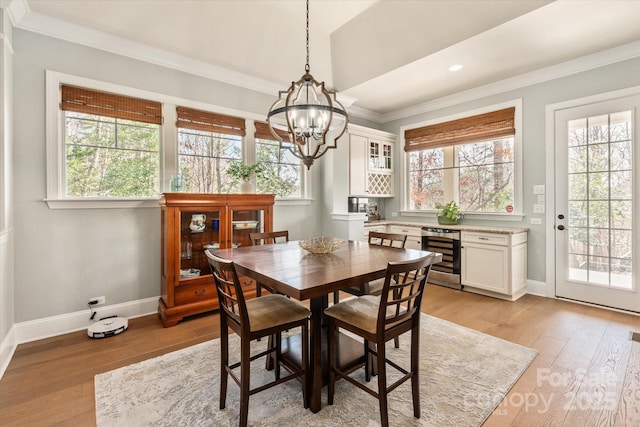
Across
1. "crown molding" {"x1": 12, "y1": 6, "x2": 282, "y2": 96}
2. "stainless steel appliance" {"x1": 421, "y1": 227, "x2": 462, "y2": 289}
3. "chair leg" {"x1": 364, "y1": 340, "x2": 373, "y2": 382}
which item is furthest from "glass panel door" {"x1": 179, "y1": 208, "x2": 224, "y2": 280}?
"stainless steel appliance" {"x1": 421, "y1": 227, "x2": 462, "y2": 289}

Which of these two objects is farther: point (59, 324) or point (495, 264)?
point (495, 264)

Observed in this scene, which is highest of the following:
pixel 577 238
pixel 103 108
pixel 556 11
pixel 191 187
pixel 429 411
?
pixel 556 11

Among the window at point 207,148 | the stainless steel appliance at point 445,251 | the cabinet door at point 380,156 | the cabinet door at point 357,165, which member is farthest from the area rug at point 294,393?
the cabinet door at point 380,156

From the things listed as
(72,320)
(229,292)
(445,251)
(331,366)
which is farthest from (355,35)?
(72,320)

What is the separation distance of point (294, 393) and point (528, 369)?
174cm

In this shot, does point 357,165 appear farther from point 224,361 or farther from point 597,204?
point 224,361

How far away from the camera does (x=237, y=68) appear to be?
3717 millimetres

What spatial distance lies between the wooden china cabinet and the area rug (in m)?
0.69

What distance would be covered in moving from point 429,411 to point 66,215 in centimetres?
346

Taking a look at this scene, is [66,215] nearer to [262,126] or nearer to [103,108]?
[103,108]

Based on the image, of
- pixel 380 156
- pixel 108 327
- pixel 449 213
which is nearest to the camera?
pixel 108 327

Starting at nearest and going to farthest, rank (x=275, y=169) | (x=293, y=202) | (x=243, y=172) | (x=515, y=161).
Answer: (x=243, y=172)
(x=515, y=161)
(x=275, y=169)
(x=293, y=202)

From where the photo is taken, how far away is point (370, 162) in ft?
16.9

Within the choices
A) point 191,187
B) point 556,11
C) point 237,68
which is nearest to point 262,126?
point 237,68
